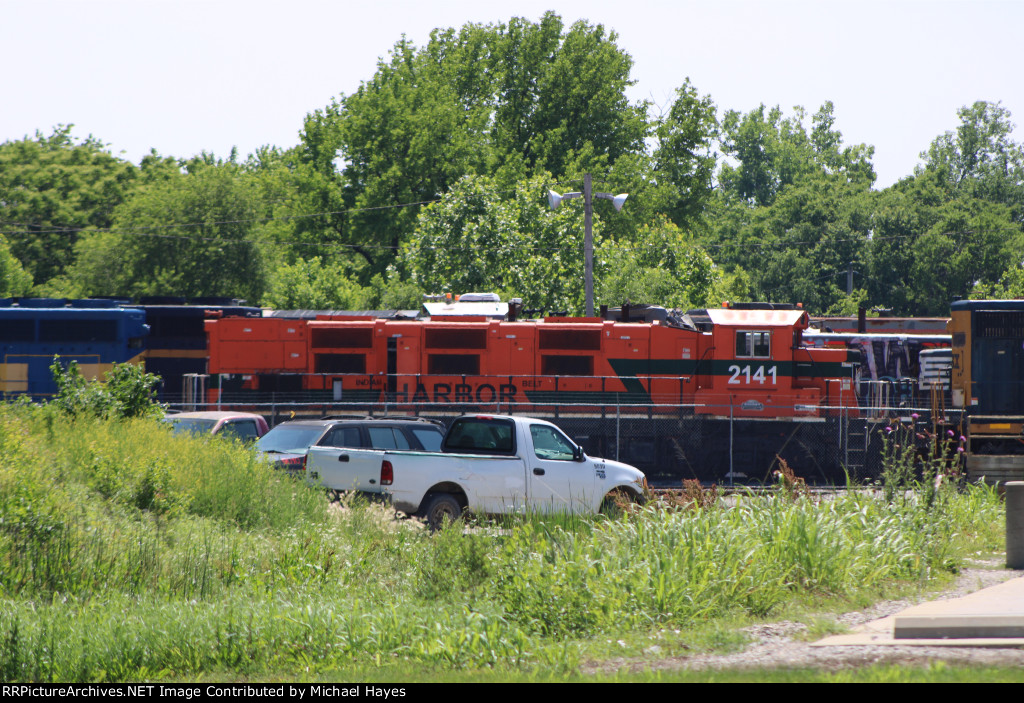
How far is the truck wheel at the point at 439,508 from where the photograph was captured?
48.8 feet

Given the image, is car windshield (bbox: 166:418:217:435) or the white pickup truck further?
car windshield (bbox: 166:418:217:435)

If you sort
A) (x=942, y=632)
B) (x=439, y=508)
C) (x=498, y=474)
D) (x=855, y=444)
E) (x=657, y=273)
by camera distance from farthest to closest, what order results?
(x=657, y=273) < (x=855, y=444) < (x=498, y=474) < (x=439, y=508) < (x=942, y=632)

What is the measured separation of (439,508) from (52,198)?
2186 inches

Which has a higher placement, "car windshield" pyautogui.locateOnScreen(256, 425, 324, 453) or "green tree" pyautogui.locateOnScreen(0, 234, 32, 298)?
"green tree" pyautogui.locateOnScreen(0, 234, 32, 298)

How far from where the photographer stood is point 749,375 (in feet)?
81.4

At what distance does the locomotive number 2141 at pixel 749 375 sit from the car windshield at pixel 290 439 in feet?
40.1

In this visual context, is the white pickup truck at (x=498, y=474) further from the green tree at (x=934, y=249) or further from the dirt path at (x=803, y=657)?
the green tree at (x=934, y=249)

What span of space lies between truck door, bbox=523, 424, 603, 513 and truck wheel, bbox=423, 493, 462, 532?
1182 mm

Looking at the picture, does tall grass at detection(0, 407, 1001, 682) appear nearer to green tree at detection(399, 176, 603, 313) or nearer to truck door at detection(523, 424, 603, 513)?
truck door at detection(523, 424, 603, 513)

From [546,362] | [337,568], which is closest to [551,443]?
[337,568]

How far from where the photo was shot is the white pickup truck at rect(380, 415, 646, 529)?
1480cm

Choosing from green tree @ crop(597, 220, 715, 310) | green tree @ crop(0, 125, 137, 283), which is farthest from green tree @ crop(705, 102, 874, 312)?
green tree @ crop(0, 125, 137, 283)

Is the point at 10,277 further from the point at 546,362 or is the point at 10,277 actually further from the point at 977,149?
the point at 977,149

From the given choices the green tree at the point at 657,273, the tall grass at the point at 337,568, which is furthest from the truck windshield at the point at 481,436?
the green tree at the point at 657,273
